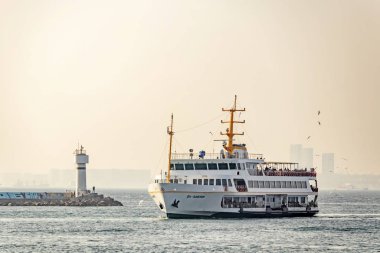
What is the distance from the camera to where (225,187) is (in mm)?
114250

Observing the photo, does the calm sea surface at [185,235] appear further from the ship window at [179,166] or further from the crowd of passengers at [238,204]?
the ship window at [179,166]

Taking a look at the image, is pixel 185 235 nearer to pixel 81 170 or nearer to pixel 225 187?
pixel 225 187

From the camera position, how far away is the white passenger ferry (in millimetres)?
112375

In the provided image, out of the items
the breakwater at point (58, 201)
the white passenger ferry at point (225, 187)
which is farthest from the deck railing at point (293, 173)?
the breakwater at point (58, 201)

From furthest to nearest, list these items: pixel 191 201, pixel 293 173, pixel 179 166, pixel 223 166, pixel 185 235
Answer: pixel 293 173 → pixel 179 166 → pixel 223 166 → pixel 191 201 → pixel 185 235

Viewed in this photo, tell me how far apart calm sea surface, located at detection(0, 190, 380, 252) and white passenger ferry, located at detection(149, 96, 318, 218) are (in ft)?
6.03

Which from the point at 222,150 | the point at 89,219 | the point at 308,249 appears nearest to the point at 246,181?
the point at 222,150

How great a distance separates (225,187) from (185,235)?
62.0ft

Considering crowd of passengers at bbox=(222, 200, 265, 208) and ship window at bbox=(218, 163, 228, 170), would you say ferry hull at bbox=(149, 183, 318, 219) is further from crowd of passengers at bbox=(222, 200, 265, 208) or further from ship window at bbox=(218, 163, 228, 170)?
ship window at bbox=(218, 163, 228, 170)

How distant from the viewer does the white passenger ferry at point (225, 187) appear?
112 meters

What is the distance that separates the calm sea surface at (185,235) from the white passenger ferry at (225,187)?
1.84 m

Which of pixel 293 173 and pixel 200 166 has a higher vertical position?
pixel 200 166

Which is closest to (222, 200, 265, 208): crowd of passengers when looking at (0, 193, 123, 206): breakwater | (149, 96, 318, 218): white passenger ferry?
(149, 96, 318, 218): white passenger ferry

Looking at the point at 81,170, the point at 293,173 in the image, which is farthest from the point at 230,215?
the point at 81,170
